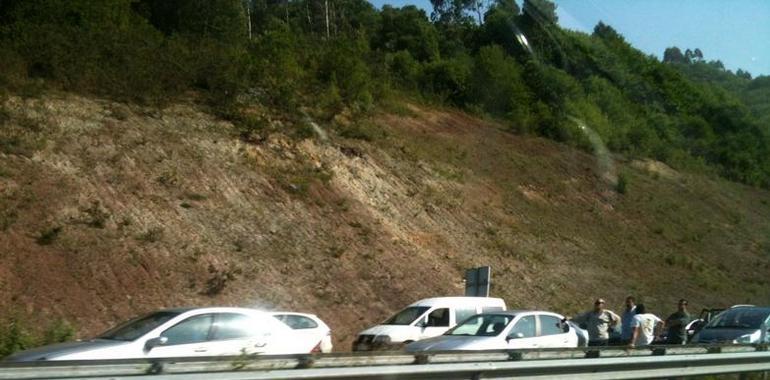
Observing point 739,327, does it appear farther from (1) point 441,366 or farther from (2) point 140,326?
(2) point 140,326

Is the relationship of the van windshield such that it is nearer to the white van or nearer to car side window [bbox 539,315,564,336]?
the white van

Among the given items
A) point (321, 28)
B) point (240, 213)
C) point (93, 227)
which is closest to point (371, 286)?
point (240, 213)

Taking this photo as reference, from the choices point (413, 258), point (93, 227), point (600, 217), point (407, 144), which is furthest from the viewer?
point (600, 217)

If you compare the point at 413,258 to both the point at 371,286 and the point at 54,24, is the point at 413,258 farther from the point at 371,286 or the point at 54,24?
the point at 54,24

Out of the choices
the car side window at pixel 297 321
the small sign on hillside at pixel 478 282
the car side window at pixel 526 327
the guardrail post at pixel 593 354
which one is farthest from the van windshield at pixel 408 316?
the guardrail post at pixel 593 354

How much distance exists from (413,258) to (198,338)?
16627mm

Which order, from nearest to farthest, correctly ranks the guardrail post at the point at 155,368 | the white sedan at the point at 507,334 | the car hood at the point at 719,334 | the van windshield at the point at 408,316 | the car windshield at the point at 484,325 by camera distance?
the guardrail post at the point at 155,368, the white sedan at the point at 507,334, the car windshield at the point at 484,325, the car hood at the point at 719,334, the van windshield at the point at 408,316

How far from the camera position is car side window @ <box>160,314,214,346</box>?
1412 cm

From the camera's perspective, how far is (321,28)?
7156cm

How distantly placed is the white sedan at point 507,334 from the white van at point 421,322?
11.1 feet

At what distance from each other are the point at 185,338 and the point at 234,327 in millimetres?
953

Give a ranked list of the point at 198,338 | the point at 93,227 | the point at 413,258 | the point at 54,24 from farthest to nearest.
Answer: the point at 54,24
the point at 413,258
the point at 93,227
the point at 198,338

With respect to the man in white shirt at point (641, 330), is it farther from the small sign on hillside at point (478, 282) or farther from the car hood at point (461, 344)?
the small sign on hillside at point (478, 282)

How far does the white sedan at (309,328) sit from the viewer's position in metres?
17.4
